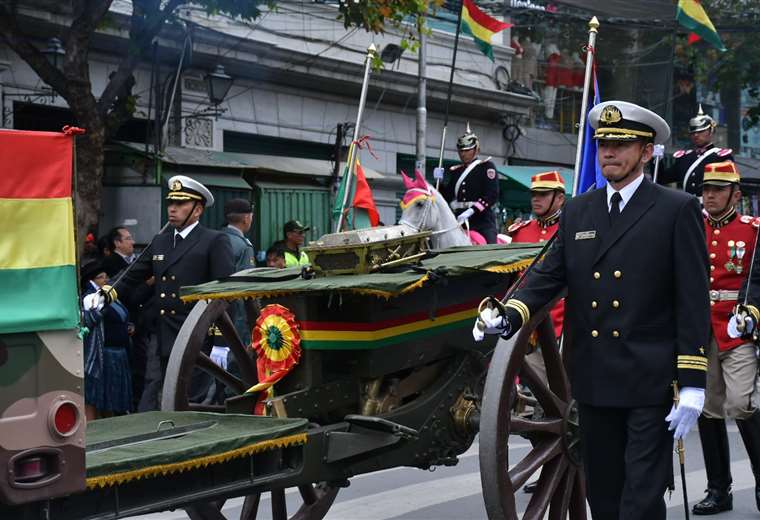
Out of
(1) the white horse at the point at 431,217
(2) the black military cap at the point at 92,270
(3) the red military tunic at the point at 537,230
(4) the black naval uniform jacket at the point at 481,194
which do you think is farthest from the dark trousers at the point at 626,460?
(2) the black military cap at the point at 92,270

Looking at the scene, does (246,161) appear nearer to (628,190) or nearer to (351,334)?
(351,334)

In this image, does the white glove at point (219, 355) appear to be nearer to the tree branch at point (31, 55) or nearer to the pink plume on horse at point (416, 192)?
the pink plume on horse at point (416, 192)

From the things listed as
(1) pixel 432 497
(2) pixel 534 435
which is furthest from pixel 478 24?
(2) pixel 534 435

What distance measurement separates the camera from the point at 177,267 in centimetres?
810

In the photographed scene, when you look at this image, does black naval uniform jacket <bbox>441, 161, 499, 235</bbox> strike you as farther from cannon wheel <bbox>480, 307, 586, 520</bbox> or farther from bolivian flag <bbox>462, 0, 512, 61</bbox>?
bolivian flag <bbox>462, 0, 512, 61</bbox>

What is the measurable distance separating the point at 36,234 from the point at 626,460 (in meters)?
2.37

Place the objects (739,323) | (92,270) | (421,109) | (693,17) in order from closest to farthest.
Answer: (739,323)
(92,270)
(693,17)
(421,109)

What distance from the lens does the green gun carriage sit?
512 centimetres

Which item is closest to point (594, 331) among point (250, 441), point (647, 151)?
point (647, 151)

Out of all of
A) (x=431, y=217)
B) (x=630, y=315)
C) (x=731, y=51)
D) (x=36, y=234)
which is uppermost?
(x=731, y=51)

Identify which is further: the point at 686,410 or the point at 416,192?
the point at 416,192

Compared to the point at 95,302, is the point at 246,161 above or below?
above

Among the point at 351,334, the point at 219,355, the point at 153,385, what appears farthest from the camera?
the point at 153,385

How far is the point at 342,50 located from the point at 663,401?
54.8 feet
